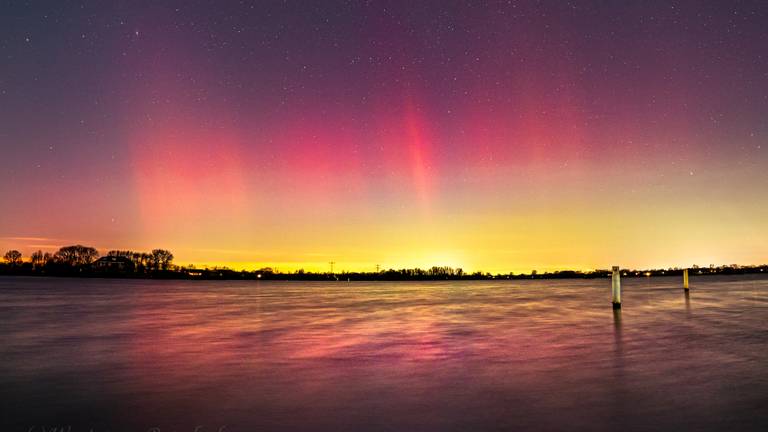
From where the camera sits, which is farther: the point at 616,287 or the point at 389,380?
the point at 616,287

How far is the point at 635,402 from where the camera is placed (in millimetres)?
9812

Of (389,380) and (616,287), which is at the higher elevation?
(616,287)

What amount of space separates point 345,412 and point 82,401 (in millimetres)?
4927

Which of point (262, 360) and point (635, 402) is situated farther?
point (262, 360)

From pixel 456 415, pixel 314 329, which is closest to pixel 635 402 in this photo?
pixel 456 415

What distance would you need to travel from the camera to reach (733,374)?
12672 millimetres

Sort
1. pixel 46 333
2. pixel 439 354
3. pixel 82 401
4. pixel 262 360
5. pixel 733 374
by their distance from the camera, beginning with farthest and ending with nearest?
pixel 46 333
pixel 439 354
pixel 262 360
pixel 733 374
pixel 82 401

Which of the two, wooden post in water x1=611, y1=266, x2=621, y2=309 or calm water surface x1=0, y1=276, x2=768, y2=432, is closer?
calm water surface x1=0, y1=276, x2=768, y2=432

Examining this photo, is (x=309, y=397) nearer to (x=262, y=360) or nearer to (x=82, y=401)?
(x=82, y=401)

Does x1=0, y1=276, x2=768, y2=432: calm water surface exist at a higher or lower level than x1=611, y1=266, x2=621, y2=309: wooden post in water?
lower

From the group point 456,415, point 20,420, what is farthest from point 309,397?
point 20,420

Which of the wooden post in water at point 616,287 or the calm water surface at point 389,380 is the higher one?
the wooden post in water at point 616,287

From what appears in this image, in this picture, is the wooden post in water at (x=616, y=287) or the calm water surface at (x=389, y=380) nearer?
the calm water surface at (x=389, y=380)

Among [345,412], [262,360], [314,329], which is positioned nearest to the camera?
[345,412]
